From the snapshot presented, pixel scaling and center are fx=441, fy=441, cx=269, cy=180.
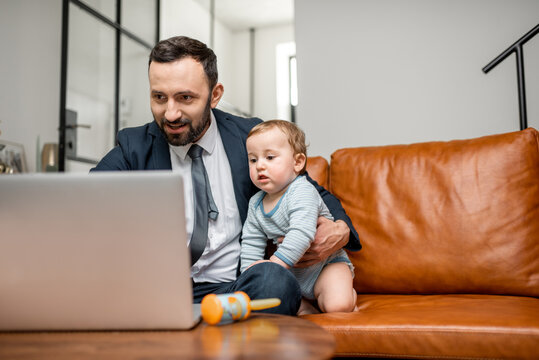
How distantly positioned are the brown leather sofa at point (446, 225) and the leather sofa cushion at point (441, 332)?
0.02m

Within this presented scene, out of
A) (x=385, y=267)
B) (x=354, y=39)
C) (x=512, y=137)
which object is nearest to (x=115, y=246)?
(x=385, y=267)

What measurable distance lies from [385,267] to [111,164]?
38.8 inches

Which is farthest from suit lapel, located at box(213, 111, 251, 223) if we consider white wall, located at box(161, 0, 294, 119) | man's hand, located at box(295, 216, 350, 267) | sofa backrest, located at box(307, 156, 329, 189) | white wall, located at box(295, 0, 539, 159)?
white wall, located at box(161, 0, 294, 119)

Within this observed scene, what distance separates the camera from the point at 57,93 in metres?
3.26

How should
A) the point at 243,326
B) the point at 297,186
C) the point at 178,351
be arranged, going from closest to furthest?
the point at 178,351 → the point at 243,326 → the point at 297,186

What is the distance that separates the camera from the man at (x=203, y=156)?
134 cm

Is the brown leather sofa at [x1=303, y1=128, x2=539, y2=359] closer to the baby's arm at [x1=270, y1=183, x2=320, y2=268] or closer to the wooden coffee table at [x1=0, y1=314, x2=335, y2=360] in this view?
the baby's arm at [x1=270, y1=183, x2=320, y2=268]

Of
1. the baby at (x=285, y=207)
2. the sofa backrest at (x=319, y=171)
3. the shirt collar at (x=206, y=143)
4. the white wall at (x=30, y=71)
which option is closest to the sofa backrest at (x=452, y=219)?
the sofa backrest at (x=319, y=171)

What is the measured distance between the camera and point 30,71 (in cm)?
305

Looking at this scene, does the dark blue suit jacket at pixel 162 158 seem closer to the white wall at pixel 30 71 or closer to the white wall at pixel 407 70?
the white wall at pixel 407 70

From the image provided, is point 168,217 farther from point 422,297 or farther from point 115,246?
point 422,297

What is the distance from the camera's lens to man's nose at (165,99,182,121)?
1.33m

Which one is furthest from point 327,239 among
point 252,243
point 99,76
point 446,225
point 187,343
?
point 99,76

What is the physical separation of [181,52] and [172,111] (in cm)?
19
